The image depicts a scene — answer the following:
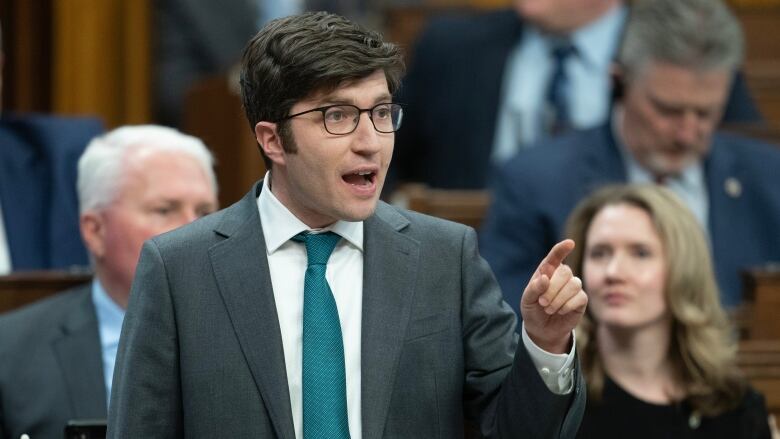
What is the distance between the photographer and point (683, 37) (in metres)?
3.85

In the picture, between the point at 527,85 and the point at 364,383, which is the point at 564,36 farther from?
the point at 364,383

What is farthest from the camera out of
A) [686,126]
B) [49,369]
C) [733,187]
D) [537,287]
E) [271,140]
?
[733,187]

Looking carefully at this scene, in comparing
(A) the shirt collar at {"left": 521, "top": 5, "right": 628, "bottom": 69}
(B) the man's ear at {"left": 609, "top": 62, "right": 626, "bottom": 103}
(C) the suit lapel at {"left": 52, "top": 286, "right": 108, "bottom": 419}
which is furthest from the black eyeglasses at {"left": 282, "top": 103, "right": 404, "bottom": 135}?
(A) the shirt collar at {"left": 521, "top": 5, "right": 628, "bottom": 69}

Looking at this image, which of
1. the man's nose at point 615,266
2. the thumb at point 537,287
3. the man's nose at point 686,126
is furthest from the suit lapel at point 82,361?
the man's nose at point 686,126

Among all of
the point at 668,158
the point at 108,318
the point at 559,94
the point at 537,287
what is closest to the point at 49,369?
the point at 108,318

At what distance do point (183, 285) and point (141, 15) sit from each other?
3556 millimetres

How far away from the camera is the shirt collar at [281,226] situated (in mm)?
1854

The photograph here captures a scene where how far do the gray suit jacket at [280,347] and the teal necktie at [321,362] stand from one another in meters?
0.03

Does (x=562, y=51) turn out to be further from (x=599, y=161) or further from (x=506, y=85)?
(x=599, y=161)

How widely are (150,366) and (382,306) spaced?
307 mm

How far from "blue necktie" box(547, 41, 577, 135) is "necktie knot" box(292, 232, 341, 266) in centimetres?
258

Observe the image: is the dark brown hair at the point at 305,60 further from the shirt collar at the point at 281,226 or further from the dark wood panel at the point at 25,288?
the dark wood panel at the point at 25,288

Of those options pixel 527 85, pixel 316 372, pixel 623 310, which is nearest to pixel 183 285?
pixel 316 372

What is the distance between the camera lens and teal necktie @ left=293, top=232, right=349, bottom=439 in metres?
1.78
